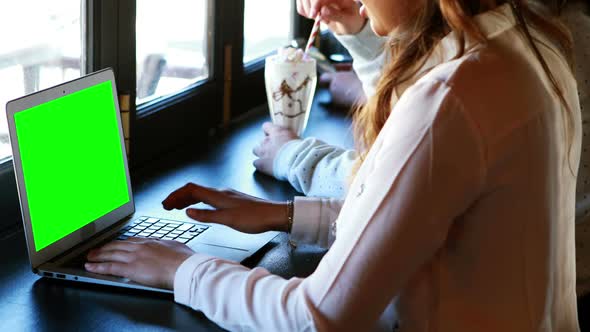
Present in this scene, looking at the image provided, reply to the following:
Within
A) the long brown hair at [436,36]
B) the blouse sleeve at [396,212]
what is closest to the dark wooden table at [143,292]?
the blouse sleeve at [396,212]

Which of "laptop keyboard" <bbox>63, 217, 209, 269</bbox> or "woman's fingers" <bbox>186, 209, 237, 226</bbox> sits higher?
"woman's fingers" <bbox>186, 209, 237, 226</bbox>

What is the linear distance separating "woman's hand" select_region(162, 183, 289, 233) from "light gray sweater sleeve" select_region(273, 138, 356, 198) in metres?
0.21

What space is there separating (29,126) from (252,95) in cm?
112

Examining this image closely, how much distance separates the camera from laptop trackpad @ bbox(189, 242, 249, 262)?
1371 mm

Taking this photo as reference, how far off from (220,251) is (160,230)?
0.40 ft

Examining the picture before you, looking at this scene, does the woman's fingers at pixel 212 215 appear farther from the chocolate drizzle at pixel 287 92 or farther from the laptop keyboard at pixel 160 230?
the chocolate drizzle at pixel 287 92

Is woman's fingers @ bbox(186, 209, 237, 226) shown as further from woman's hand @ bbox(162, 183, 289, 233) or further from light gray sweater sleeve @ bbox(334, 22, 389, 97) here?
light gray sweater sleeve @ bbox(334, 22, 389, 97)

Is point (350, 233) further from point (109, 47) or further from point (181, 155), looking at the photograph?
point (181, 155)

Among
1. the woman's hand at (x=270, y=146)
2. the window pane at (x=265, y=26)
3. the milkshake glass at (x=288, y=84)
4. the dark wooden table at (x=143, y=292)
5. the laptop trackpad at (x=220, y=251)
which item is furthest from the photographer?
the window pane at (x=265, y=26)

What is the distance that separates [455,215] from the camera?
A: 98 cm

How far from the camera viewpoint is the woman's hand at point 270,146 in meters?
1.82

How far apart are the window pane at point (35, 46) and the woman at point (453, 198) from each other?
58 cm

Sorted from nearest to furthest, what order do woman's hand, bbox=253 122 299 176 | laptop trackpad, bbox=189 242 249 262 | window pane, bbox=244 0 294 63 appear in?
laptop trackpad, bbox=189 242 249 262 → woman's hand, bbox=253 122 299 176 → window pane, bbox=244 0 294 63

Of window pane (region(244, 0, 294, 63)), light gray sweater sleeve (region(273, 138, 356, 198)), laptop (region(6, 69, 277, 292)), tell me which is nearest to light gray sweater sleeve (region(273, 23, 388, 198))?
light gray sweater sleeve (region(273, 138, 356, 198))
